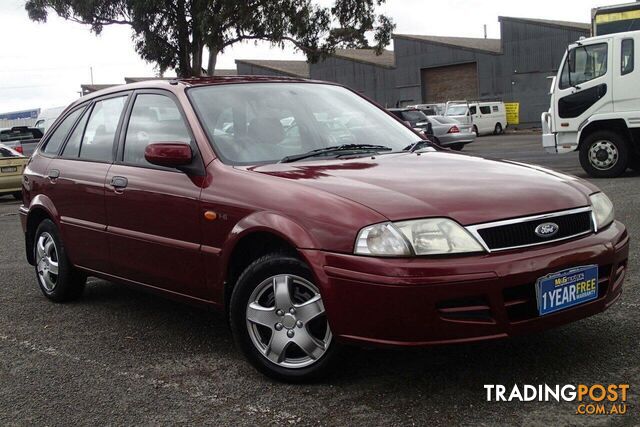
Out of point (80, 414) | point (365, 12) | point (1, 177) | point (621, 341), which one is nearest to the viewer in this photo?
point (80, 414)

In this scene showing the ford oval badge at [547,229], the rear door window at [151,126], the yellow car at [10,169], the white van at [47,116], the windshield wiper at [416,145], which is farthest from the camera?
the white van at [47,116]

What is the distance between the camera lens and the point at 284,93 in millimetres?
4531

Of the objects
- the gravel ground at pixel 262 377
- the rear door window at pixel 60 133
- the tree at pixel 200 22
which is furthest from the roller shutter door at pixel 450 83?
the gravel ground at pixel 262 377

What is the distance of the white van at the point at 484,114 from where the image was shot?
34594mm

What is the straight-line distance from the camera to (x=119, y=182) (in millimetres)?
4504

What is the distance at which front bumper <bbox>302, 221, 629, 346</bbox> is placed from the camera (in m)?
3.02

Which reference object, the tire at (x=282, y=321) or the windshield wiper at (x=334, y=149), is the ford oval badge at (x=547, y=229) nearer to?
the tire at (x=282, y=321)

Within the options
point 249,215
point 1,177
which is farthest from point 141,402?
point 1,177

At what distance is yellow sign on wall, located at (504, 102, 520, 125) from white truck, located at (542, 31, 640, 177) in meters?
29.7

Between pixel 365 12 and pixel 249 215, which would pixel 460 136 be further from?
pixel 249 215

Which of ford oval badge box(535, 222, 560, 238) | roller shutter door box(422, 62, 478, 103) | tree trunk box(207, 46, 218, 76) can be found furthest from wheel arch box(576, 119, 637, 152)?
roller shutter door box(422, 62, 478, 103)

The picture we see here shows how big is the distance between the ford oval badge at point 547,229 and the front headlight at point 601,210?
368mm

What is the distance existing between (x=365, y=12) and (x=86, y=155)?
889 inches

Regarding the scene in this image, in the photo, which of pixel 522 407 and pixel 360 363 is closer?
pixel 522 407
